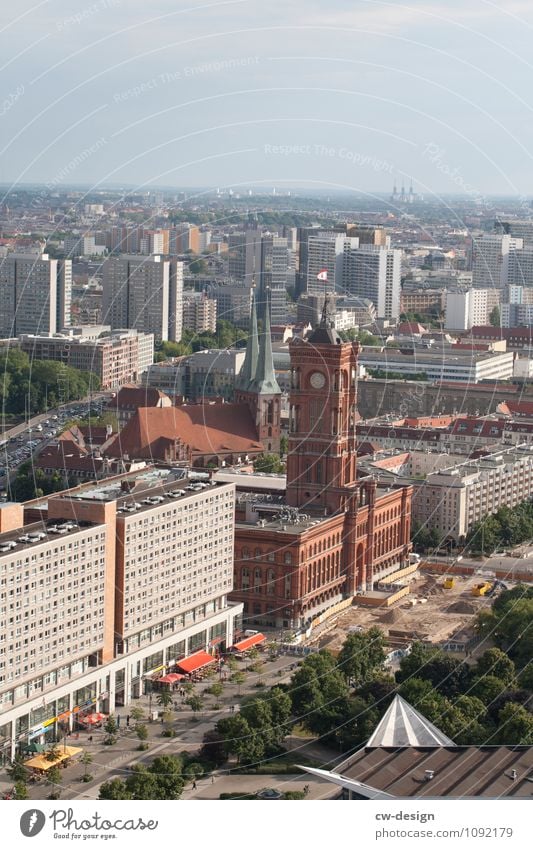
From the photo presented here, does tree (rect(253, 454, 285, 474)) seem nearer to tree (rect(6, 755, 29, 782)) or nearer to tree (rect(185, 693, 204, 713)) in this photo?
tree (rect(185, 693, 204, 713))

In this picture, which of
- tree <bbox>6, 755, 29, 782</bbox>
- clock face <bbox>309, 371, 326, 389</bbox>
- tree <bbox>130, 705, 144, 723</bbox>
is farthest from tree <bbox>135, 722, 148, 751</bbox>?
clock face <bbox>309, 371, 326, 389</bbox>

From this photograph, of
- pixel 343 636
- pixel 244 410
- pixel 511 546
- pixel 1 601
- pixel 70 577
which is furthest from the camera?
pixel 244 410

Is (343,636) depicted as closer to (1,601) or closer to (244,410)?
(1,601)

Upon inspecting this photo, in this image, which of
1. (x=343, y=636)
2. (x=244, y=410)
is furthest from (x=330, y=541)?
(x=244, y=410)

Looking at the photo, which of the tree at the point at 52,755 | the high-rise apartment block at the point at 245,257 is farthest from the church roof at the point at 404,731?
the high-rise apartment block at the point at 245,257

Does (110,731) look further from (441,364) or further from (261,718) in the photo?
(441,364)

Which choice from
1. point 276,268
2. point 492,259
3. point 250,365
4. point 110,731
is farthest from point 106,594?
point 492,259
